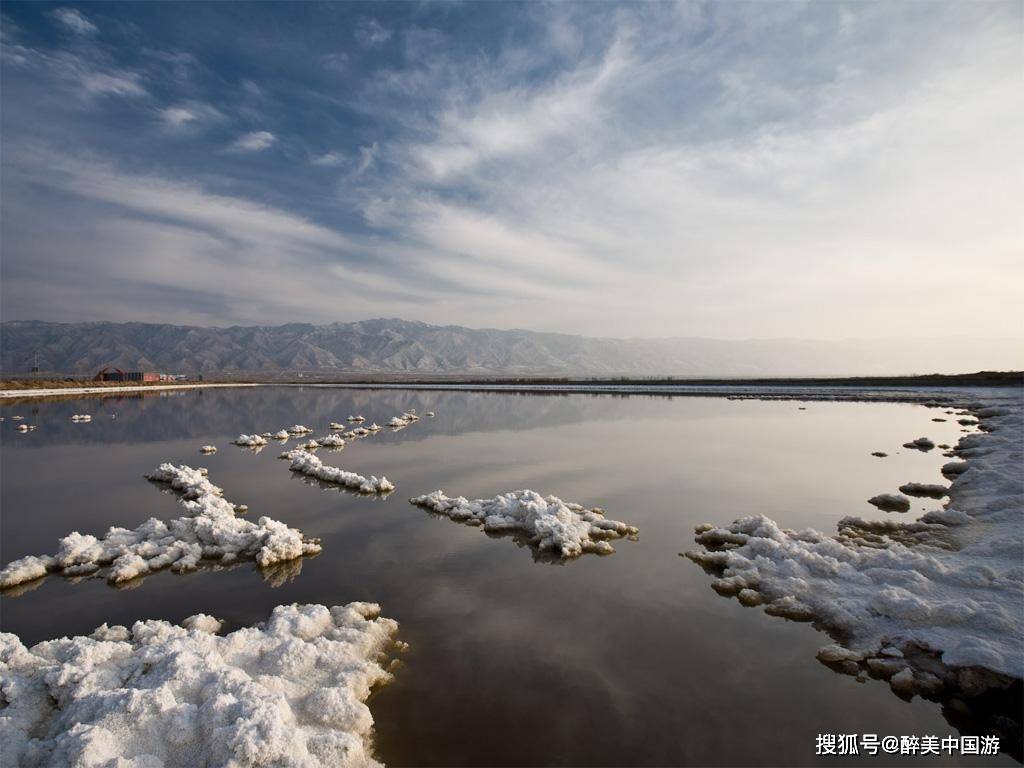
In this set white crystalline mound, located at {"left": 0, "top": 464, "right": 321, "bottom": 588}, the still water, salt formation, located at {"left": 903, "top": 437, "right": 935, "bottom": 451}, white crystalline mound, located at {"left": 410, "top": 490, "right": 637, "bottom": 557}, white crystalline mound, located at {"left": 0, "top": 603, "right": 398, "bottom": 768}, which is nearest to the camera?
white crystalline mound, located at {"left": 0, "top": 603, "right": 398, "bottom": 768}

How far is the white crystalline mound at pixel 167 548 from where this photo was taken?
9992 mm

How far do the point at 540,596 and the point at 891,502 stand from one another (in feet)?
39.4

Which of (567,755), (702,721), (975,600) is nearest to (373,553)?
(567,755)

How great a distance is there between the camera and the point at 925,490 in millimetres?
15594

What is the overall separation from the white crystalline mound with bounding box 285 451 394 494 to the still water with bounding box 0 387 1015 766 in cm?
65

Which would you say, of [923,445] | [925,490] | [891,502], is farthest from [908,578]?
[923,445]

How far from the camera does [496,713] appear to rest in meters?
5.95

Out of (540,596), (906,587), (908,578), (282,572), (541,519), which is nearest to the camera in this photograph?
(906,587)

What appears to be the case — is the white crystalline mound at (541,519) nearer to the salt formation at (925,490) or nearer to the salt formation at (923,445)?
the salt formation at (925,490)

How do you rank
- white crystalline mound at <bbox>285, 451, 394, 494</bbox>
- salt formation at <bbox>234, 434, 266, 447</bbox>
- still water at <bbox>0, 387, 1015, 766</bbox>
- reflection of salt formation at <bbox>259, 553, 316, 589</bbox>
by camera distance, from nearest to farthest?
1. still water at <bbox>0, 387, 1015, 766</bbox>
2. reflection of salt formation at <bbox>259, 553, 316, 589</bbox>
3. white crystalline mound at <bbox>285, 451, 394, 494</bbox>
4. salt formation at <bbox>234, 434, 266, 447</bbox>

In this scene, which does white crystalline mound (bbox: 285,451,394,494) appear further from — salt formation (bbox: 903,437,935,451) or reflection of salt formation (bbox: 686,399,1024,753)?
salt formation (bbox: 903,437,935,451)

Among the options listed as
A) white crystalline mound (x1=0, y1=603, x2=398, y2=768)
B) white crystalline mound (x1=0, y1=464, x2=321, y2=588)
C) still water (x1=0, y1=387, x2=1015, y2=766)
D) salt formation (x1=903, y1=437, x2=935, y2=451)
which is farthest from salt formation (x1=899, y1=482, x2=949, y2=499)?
white crystalline mound (x1=0, y1=464, x2=321, y2=588)

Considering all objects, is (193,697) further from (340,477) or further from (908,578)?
(340,477)

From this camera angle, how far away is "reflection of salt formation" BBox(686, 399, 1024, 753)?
6641 mm
